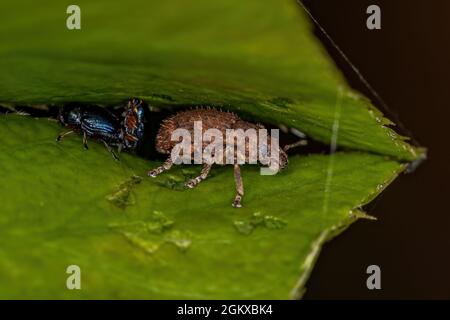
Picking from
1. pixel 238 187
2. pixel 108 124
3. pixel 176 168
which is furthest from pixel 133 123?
pixel 238 187

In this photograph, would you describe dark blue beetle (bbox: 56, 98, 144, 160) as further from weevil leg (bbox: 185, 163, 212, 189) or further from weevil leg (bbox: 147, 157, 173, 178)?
weevil leg (bbox: 185, 163, 212, 189)

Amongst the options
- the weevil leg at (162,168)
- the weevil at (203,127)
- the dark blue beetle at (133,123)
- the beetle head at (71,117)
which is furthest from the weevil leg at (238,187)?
the beetle head at (71,117)

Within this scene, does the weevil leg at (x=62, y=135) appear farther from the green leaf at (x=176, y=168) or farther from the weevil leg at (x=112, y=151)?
the weevil leg at (x=112, y=151)

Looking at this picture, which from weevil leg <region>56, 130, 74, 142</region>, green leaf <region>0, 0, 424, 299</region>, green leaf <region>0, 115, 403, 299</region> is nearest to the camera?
green leaf <region>0, 0, 424, 299</region>

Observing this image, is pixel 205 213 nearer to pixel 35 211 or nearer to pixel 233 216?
pixel 233 216

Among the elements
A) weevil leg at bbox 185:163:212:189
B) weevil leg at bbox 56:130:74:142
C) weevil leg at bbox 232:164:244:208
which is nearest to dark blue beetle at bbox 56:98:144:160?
weevil leg at bbox 56:130:74:142

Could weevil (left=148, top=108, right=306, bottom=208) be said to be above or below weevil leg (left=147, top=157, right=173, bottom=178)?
above

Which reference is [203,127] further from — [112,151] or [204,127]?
[112,151]
